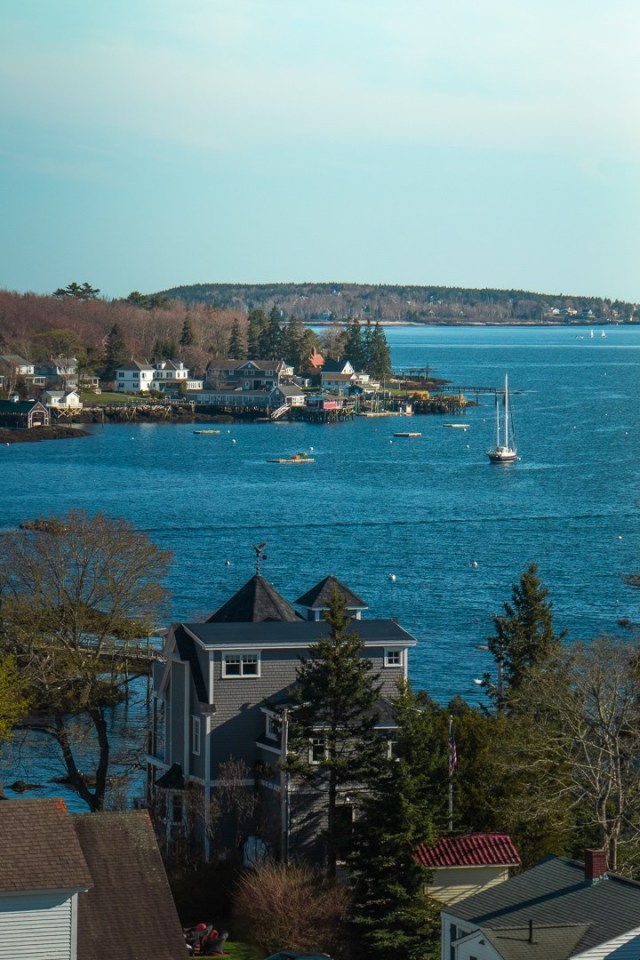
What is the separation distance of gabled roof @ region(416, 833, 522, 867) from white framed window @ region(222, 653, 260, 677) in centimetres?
510

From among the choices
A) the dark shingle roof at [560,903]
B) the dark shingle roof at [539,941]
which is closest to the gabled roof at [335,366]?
the dark shingle roof at [560,903]

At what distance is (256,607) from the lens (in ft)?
102

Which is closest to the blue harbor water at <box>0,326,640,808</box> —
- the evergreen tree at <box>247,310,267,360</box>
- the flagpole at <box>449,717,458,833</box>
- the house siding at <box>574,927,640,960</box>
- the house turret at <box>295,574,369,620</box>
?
the house turret at <box>295,574,369,620</box>

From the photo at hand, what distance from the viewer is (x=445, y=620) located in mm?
52438

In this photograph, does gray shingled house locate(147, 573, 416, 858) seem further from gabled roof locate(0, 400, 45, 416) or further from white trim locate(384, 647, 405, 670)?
gabled roof locate(0, 400, 45, 416)

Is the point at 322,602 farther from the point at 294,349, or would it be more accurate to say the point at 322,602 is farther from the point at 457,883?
the point at 294,349

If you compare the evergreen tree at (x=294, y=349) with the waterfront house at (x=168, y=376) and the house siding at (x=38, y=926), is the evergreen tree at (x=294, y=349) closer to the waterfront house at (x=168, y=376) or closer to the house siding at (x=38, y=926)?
the waterfront house at (x=168, y=376)

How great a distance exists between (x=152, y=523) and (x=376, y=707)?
5349cm

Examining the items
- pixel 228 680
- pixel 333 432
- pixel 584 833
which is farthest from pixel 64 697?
pixel 333 432

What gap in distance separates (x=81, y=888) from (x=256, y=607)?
1357 cm

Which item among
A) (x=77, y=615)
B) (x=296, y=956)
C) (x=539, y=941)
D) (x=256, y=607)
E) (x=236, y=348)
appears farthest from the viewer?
(x=236, y=348)

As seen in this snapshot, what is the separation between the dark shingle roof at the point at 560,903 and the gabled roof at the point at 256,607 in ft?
35.5

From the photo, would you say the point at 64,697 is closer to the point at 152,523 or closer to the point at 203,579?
the point at 203,579

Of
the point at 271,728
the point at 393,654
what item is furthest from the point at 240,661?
the point at 393,654
